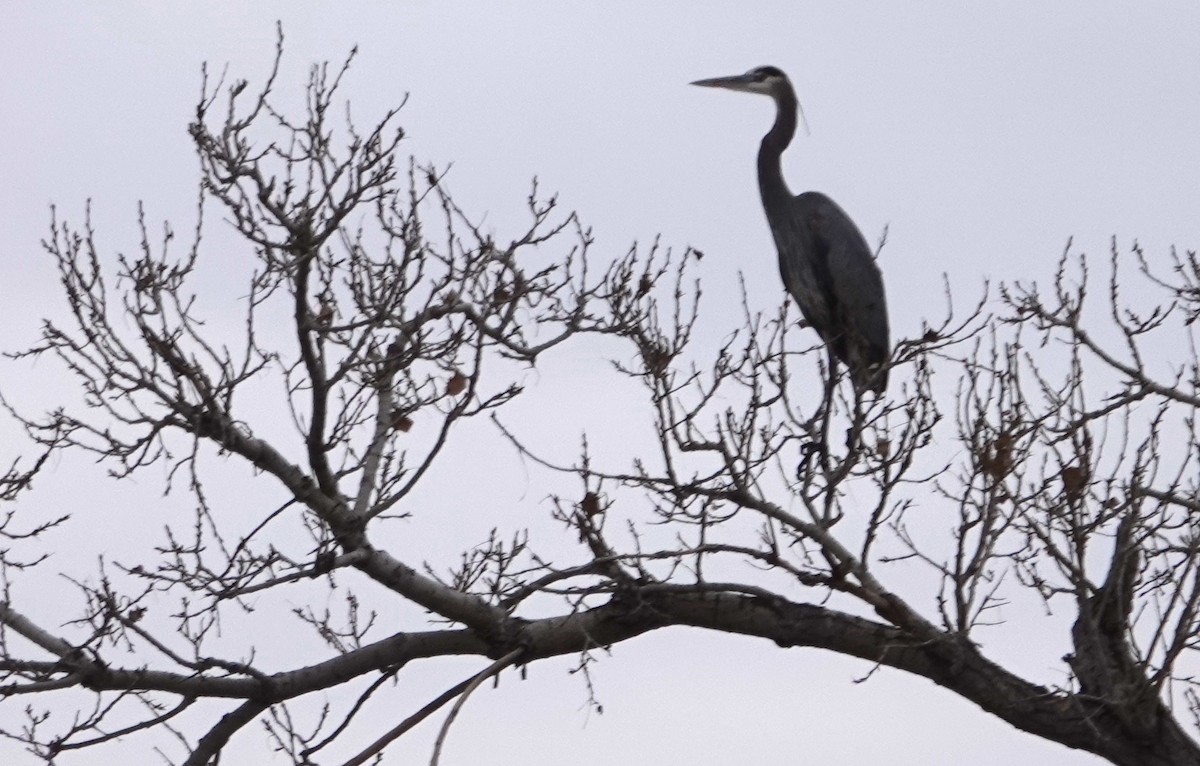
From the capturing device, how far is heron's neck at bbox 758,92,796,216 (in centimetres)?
1025

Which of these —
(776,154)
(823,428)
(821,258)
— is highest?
(776,154)

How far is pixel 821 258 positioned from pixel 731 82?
5.90 ft

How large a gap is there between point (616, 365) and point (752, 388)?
1.90ft

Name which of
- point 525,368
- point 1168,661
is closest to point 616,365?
Answer: point 525,368

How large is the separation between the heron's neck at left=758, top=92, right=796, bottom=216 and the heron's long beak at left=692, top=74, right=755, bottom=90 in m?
0.28

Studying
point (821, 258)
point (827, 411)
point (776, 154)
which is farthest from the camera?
point (776, 154)

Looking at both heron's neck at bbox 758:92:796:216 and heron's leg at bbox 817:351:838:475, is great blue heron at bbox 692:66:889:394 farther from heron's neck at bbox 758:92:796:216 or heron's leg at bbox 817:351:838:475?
heron's leg at bbox 817:351:838:475

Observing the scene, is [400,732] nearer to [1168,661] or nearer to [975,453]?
[975,453]

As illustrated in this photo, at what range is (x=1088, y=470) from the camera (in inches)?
209

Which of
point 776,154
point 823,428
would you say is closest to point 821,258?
point 776,154

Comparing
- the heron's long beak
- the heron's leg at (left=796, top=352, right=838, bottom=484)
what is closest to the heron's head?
the heron's long beak

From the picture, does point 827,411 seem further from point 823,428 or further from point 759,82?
point 759,82

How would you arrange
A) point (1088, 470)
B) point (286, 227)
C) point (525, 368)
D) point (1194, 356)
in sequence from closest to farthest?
point (286, 227) < point (1088, 470) < point (525, 368) < point (1194, 356)

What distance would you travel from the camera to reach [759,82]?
10500 mm
